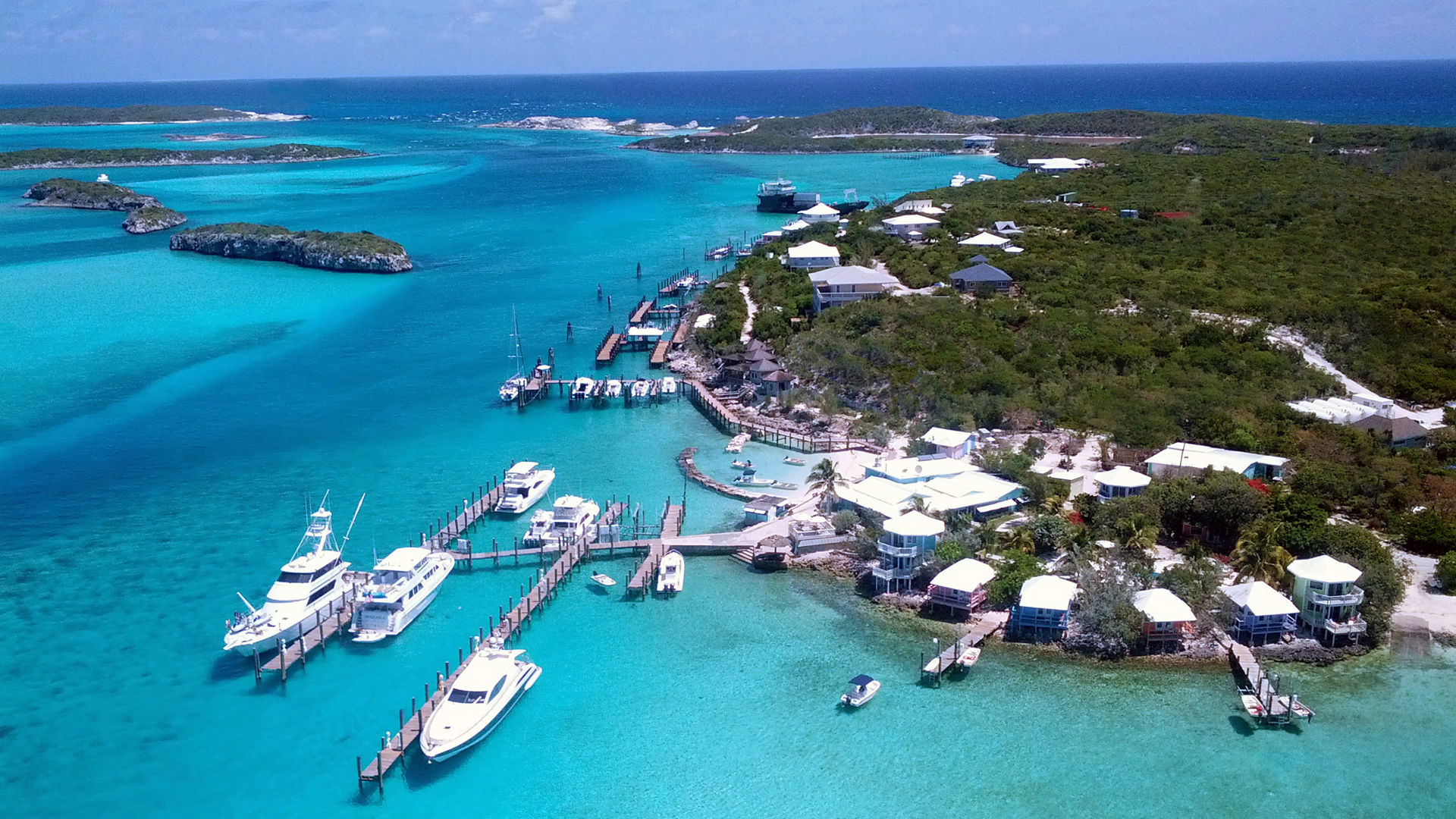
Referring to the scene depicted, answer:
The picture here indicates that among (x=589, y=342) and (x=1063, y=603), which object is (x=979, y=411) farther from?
(x=589, y=342)

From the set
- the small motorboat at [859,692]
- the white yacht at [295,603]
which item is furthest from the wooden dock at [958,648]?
the white yacht at [295,603]

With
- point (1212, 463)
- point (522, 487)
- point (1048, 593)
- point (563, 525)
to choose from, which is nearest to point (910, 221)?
point (1212, 463)

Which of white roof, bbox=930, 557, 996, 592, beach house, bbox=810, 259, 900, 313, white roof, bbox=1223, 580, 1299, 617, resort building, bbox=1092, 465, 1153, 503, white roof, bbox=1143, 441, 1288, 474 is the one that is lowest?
white roof, bbox=930, 557, 996, 592

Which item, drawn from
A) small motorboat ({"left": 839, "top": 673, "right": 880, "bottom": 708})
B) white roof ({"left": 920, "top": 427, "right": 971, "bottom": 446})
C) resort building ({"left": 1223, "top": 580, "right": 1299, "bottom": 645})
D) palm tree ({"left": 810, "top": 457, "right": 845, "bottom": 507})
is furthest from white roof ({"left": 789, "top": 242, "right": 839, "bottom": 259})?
small motorboat ({"left": 839, "top": 673, "right": 880, "bottom": 708})

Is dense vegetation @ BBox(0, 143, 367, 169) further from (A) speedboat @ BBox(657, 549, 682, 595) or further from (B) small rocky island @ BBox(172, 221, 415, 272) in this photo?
(A) speedboat @ BBox(657, 549, 682, 595)

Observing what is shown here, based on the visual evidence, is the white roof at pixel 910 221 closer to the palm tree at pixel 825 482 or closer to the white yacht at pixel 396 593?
the palm tree at pixel 825 482

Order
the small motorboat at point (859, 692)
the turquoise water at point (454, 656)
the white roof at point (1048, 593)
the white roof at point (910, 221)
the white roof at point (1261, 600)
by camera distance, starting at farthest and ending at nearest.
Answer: the white roof at point (910, 221) < the white roof at point (1048, 593) < the white roof at point (1261, 600) < the small motorboat at point (859, 692) < the turquoise water at point (454, 656)
